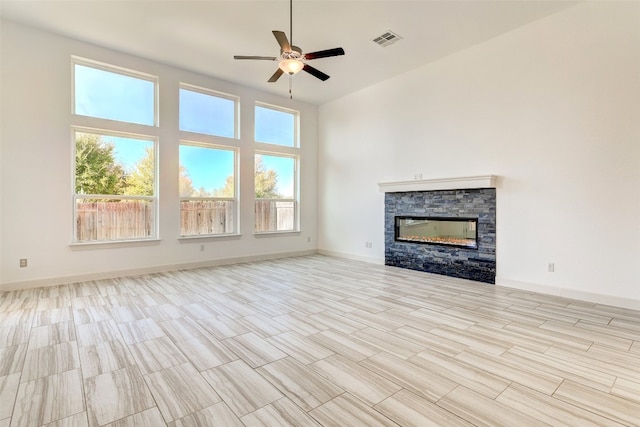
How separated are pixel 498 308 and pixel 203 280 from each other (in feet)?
13.9

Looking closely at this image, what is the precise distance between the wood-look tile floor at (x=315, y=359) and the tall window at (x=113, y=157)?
139 centimetres

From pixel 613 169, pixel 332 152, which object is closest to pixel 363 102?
pixel 332 152

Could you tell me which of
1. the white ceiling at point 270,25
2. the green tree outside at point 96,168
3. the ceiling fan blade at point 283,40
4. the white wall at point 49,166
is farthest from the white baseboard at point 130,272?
the ceiling fan blade at point 283,40

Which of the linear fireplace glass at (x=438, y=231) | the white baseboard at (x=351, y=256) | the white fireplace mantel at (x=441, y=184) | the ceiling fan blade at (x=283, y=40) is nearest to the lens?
the ceiling fan blade at (x=283, y=40)

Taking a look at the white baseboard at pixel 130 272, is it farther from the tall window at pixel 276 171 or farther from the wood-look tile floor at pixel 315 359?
the tall window at pixel 276 171

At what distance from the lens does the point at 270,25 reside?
4.32 m

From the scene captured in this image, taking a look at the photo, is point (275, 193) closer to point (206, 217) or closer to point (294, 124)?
point (206, 217)

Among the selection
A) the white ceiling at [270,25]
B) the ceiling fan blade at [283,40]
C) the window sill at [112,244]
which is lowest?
the window sill at [112,244]

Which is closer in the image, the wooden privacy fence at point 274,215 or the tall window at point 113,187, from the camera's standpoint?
the tall window at point 113,187

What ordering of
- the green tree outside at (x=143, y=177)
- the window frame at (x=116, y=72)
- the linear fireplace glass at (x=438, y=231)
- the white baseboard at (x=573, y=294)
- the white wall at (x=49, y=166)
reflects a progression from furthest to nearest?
the green tree outside at (x=143, y=177), the linear fireplace glass at (x=438, y=231), the window frame at (x=116, y=72), the white wall at (x=49, y=166), the white baseboard at (x=573, y=294)

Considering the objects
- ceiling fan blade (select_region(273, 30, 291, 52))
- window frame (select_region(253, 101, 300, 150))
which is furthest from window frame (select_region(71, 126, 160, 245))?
ceiling fan blade (select_region(273, 30, 291, 52))

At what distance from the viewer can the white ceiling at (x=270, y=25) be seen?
12.9ft

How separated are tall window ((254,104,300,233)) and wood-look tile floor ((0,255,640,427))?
3.13 metres

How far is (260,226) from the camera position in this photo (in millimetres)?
7047
